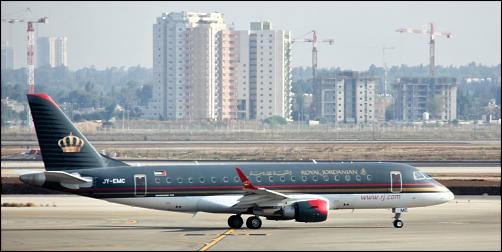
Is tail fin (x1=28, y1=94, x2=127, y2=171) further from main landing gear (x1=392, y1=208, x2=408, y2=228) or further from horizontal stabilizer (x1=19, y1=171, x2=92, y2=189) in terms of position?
main landing gear (x1=392, y1=208, x2=408, y2=228)

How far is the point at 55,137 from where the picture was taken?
5662 centimetres

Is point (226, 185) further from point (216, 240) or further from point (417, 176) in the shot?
point (417, 176)

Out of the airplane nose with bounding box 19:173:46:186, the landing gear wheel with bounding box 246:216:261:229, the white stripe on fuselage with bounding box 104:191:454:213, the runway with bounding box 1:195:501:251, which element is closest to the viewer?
the runway with bounding box 1:195:501:251

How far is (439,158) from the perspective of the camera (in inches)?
5123

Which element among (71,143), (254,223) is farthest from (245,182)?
(71,143)

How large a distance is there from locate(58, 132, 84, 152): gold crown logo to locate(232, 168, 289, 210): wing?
7.28m

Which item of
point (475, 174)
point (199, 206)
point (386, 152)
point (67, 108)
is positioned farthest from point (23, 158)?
point (199, 206)

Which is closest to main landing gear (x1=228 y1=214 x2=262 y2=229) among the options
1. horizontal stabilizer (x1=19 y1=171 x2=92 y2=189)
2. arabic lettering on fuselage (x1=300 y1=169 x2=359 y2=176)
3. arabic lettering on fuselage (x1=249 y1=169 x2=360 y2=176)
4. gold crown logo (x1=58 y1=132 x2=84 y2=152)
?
arabic lettering on fuselage (x1=249 y1=169 x2=360 y2=176)

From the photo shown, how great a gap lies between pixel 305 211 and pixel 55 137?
11777 millimetres

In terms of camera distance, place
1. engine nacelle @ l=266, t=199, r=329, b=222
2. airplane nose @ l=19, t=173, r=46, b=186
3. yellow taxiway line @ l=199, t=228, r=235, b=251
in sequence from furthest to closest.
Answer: airplane nose @ l=19, t=173, r=46, b=186 → engine nacelle @ l=266, t=199, r=329, b=222 → yellow taxiway line @ l=199, t=228, r=235, b=251

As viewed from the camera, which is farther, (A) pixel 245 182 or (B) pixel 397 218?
(B) pixel 397 218

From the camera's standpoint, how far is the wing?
54.7 meters

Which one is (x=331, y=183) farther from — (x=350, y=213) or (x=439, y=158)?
(x=439, y=158)

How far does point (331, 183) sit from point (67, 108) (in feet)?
465
